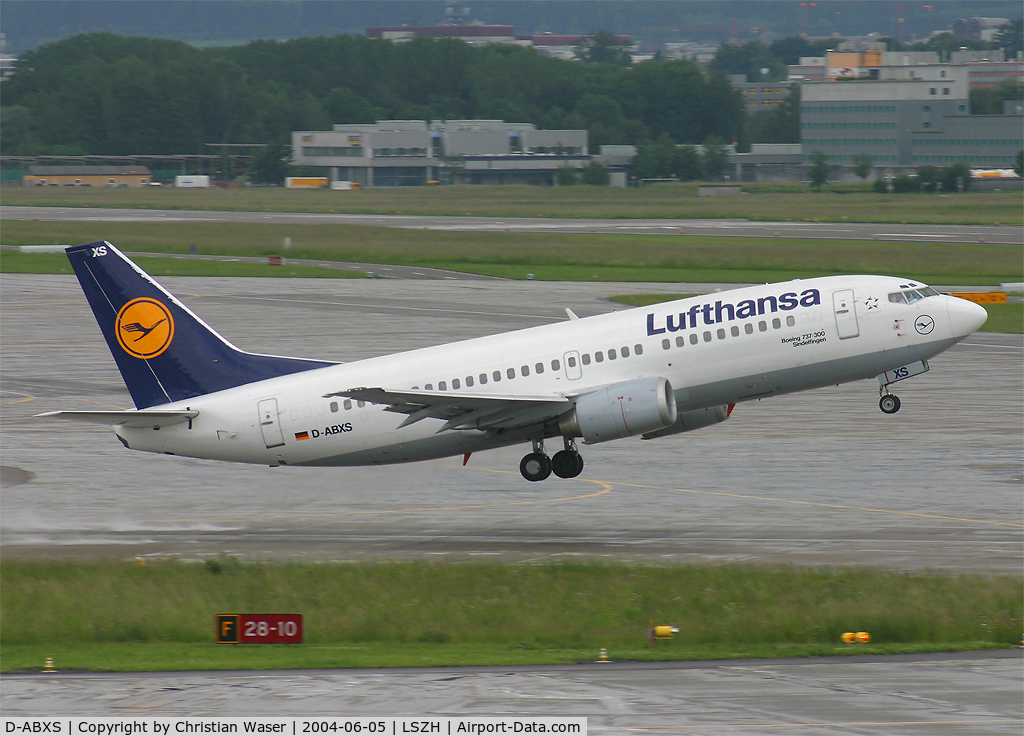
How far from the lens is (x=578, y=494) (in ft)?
145

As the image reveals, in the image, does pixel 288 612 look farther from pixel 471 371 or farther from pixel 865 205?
pixel 865 205

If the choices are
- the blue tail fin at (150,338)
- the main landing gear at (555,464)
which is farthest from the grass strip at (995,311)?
the blue tail fin at (150,338)

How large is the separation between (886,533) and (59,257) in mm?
95942

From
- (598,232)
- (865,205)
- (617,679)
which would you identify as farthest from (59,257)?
(865,205)

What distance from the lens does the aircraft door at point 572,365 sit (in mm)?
38344

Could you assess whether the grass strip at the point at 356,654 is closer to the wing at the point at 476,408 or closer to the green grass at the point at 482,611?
the green grass at the point at 482,611

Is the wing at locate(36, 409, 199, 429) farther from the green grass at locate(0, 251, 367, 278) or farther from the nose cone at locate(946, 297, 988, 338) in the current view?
the green grass at locate(0, 251, 367, 278)

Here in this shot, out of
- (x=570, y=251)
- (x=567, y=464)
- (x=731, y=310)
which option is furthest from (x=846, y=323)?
(x=570, y=251)

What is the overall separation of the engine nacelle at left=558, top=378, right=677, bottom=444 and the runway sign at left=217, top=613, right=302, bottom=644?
11.1m

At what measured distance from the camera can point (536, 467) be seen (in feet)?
130

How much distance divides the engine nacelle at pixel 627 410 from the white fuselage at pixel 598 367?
986 mm

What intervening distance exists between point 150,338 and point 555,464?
44.9ft

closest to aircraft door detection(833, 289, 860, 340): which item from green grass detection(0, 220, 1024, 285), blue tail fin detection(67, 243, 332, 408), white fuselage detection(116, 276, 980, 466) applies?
white fuselage detection(116, 276, 980, 466)

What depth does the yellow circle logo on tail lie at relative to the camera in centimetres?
3975
